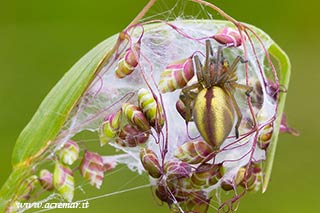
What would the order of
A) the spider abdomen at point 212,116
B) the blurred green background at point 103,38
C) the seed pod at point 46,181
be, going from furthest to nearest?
1. the blurred green background at point 103,38
2. the seed pod at point 46,181
3. the spider abdomen at point 212,116

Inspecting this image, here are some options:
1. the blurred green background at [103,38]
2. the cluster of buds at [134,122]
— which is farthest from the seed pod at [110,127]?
the blurred green background at [103,38]

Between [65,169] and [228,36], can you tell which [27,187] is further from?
[228,36]

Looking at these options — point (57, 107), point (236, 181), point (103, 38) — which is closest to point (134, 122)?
point (57, 107)

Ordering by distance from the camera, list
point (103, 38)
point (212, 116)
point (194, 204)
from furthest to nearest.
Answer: point (103, 38), point (194, 204), point (212, 116)

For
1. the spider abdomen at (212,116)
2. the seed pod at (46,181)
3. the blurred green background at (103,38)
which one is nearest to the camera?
the spider abdomen at (212,116)

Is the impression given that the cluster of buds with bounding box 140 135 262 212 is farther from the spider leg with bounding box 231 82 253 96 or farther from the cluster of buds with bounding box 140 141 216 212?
the spider leg with bounding box 231 82 253 96

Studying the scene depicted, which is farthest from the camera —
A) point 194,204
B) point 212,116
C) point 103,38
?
point 103,38

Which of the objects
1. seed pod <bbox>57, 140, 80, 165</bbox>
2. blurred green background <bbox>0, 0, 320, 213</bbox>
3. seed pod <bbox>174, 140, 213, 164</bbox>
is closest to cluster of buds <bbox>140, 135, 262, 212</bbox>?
seed pod <bbox>174, 140, 213, 164</bbox>

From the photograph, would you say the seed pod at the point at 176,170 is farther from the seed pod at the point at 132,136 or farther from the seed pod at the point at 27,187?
the seed pod at the point at 27,187
